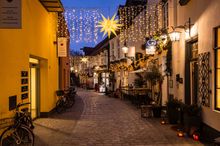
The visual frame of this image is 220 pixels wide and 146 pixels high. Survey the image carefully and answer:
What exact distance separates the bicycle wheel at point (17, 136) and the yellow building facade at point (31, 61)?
2.63 feet

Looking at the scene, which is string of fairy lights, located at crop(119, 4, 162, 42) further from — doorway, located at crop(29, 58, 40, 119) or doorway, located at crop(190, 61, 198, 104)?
doorway, located at crop(29, 58, 40, 119)

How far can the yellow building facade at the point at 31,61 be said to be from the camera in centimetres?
1027

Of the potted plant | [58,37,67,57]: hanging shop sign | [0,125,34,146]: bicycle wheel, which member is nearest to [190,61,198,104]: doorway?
the potted plant

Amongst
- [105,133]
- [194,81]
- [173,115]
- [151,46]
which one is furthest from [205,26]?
[151,46]

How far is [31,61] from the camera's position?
1509cm

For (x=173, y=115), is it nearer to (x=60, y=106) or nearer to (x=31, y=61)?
(x=31, y=61)

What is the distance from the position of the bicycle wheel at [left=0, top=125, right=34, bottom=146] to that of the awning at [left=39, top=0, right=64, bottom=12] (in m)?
7.99

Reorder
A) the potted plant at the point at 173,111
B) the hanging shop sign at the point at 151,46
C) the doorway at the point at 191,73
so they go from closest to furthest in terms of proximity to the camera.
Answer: the doorway at the point at 191,73 < the potted plant at the point at 173,111 < the hanging shop sign at the point at 151,46

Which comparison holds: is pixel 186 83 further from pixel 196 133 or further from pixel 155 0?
pixel 155 0

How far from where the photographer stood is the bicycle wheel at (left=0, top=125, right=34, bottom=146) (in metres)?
9.10

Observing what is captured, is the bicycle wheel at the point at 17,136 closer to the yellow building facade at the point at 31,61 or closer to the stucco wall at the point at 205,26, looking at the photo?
the yellow building facade at the point at 31,61

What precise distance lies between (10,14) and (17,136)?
2923mm

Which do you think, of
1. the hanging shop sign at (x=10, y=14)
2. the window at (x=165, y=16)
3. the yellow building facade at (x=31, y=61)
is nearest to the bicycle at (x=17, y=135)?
the yellow building facade at (x=31, y=61)

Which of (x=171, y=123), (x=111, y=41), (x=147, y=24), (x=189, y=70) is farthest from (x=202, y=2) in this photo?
(x=111, y=41)
